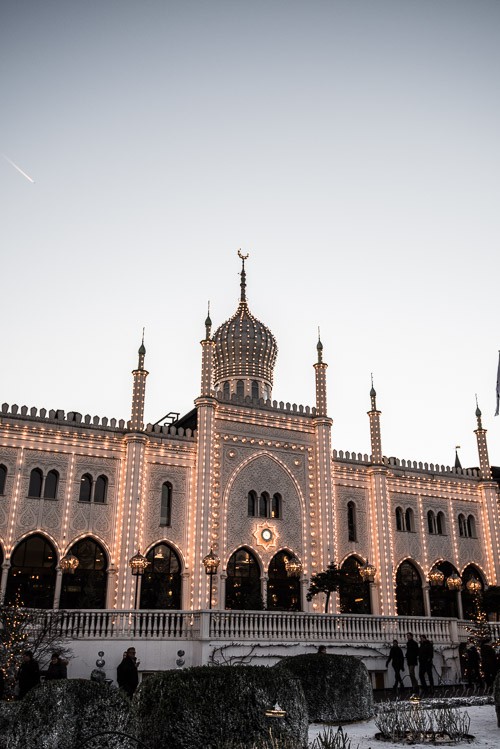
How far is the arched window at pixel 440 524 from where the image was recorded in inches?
1352

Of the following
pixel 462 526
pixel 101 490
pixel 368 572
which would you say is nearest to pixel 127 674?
pixel 101 490

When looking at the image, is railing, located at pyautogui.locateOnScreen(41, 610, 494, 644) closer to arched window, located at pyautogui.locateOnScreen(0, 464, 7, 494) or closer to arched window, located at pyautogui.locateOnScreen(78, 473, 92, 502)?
arched window, located at pyautogui.locateOnScreen(78, 473, 92, 502)

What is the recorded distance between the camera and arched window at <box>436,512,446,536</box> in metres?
34.3

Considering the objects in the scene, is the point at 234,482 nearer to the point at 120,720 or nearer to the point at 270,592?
the point at 270,592

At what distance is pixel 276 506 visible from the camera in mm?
30312

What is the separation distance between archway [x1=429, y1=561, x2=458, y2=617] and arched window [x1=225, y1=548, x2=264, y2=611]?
29.4 ft

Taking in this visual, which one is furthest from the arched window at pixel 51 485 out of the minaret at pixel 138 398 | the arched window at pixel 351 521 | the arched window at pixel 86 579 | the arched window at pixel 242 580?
the arched window at pixel 351 521

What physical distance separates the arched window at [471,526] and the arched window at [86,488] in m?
18.4

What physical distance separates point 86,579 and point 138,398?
6.87 m

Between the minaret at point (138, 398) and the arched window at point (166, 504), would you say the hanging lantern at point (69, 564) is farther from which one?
the minaret at point (138, 398)

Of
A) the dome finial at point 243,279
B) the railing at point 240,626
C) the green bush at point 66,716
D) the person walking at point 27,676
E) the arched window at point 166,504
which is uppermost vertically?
the dome finial at point 243,279

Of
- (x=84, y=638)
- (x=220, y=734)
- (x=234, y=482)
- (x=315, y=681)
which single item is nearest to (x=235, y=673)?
(x=220, y=734)

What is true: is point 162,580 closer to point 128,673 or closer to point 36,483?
point 36,483

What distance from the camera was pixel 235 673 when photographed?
10.6 metres
